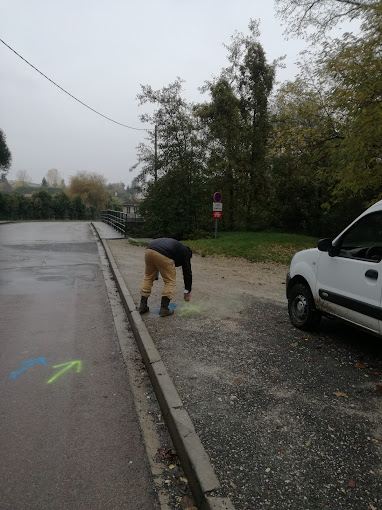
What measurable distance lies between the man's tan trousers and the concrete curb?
1.17 m

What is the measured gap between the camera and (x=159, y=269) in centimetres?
570

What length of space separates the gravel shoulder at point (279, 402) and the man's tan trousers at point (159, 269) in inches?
18.7

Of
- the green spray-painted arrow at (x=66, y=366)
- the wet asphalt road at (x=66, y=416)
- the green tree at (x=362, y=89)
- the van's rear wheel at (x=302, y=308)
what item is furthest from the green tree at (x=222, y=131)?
the green spray-painted arrow at (x=66, y=366)

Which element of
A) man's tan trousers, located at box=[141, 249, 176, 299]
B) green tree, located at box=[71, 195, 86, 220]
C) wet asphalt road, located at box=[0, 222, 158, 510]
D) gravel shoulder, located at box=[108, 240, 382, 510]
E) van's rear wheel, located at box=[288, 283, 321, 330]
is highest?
green tree, located at box=[71, 195, 86, 220]

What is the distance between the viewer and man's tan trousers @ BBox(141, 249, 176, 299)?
5.55 metres

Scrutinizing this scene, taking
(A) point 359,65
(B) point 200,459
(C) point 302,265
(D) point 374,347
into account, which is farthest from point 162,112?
(B) point 200,459

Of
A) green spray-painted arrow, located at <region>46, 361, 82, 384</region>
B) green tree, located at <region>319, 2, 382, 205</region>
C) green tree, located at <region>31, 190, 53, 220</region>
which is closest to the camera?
green spray-painted arrow, located at <region>46, 361, 82, 384</region>

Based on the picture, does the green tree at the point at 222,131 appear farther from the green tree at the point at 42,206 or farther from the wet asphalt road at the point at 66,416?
the green tree at the point at 42,206

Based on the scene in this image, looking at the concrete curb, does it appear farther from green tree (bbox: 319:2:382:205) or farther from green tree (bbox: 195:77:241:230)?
green tree (bbox: 195:77:241:230)

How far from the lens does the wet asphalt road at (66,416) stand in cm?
234

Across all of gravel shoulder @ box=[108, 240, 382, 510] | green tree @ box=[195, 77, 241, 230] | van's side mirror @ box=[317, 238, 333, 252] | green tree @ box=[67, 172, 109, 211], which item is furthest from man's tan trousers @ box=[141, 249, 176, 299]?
green tree @ box=[67, 172, 109, 211]

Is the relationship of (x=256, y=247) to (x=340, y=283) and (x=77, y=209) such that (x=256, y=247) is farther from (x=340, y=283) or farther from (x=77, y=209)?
(x=77, y=209)

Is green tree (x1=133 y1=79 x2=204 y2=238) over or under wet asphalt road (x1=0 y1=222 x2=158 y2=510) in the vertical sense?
over

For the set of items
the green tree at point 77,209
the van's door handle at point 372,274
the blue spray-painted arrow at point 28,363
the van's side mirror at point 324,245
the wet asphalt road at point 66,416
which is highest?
the green tree at point 77,209
